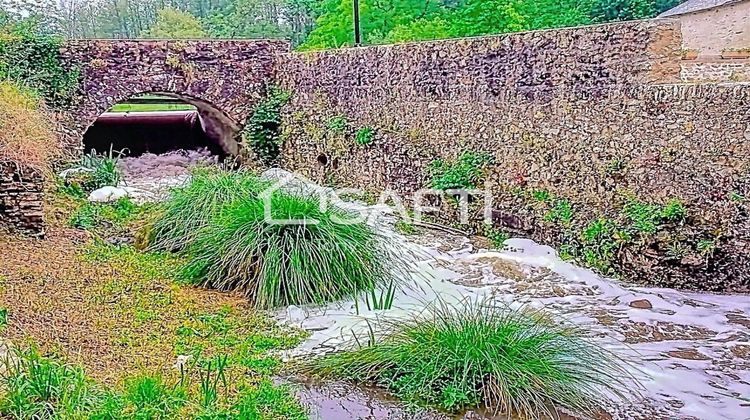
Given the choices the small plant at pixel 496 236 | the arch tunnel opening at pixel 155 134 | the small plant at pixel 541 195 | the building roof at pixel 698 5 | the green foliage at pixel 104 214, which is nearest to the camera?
the small plant at pixel 541 195

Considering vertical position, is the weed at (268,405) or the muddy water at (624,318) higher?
the weed at (268,405)

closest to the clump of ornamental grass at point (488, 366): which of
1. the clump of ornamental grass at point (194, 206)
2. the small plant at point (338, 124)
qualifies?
the clump of ornamental grass at point (194, 206)

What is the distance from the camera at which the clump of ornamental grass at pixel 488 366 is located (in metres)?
3.87

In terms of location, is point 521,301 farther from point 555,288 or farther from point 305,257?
point 305,257

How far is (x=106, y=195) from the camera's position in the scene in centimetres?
935

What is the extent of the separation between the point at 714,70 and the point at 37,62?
913cm

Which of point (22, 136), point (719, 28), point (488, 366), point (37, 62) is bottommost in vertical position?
point (488, 366)

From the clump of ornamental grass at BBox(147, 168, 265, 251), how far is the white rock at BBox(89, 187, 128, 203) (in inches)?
93.1

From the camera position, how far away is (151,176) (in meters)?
12.0

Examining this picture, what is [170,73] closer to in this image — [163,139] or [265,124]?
[265,124]

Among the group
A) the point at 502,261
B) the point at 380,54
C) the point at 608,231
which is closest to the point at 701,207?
the point at 608,231

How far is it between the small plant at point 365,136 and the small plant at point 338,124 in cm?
43

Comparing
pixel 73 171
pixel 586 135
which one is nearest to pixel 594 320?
pixel 586 135

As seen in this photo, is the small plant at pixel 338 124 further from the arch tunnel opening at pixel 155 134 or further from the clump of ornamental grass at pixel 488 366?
the clump of ornamental grass at pixel 488 366
